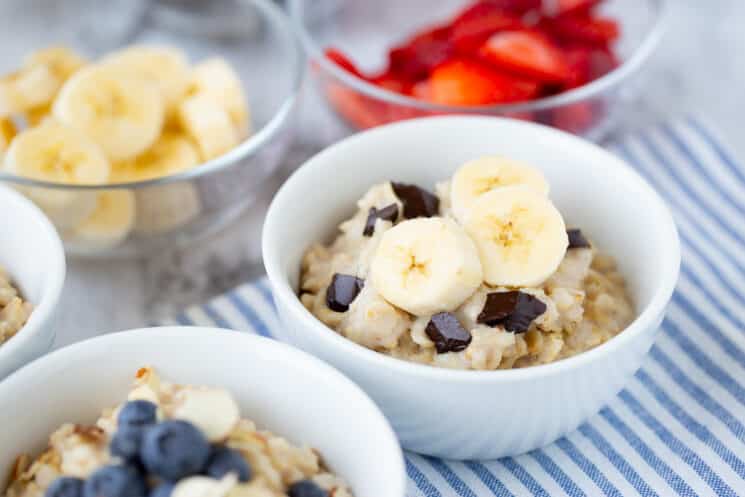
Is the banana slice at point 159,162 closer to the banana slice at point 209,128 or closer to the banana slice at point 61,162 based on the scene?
the banana slice at point 209,128

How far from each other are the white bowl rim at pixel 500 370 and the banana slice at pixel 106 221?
528mm

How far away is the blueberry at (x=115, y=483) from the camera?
167 cm

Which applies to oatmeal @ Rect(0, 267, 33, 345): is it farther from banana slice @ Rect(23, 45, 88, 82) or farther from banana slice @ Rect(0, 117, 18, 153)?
banana slice @ Rect(23, 45, 88, 82)

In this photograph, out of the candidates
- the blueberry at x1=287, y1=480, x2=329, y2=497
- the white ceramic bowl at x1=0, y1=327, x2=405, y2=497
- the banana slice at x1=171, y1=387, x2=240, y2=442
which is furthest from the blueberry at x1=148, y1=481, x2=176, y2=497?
the white ceramic bowl at x1=0, y1=327, x2=405, y2=497

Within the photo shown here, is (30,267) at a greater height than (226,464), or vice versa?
(226,464)

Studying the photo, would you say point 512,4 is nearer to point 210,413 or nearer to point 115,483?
point 210,413

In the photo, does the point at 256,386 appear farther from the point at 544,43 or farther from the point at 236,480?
the point at 544,43

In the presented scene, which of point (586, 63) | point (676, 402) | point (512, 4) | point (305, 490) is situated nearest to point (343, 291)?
point (305, 490)

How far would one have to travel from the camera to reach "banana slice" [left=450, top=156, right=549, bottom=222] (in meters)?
2.29

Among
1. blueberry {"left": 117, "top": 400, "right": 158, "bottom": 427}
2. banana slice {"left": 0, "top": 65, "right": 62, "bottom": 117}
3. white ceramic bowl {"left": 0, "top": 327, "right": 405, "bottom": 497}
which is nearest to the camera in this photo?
blueberry {"left": 117, "top": 400, "right": 158, "bottom": 427}

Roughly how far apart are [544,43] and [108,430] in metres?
1.75

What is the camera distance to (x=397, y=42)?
3.54m

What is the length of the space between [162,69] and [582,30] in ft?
4.01

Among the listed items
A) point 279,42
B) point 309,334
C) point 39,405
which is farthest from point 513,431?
point 279,42
